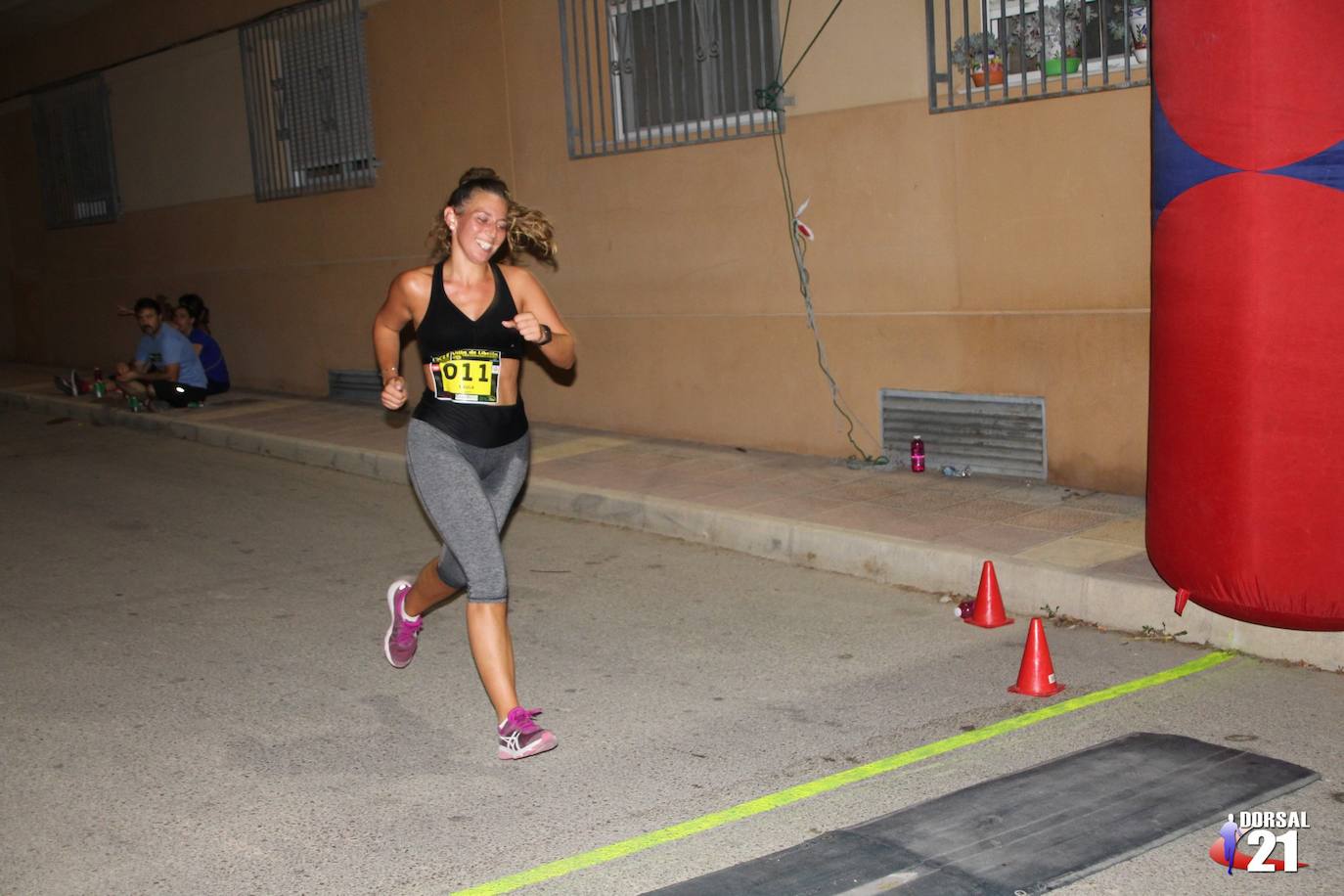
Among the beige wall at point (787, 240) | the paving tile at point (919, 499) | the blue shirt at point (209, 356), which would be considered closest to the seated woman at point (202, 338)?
the blue shirt at point (209, 356)

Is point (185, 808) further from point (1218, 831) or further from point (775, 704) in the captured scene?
point (1218, 831)

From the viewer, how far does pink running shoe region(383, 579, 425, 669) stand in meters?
5.73

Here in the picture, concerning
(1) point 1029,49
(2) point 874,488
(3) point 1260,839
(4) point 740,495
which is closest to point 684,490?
(4) point 740,495

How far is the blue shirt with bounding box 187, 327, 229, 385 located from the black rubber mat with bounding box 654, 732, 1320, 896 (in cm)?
1189

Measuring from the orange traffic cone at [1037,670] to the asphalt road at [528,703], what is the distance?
0.08 m

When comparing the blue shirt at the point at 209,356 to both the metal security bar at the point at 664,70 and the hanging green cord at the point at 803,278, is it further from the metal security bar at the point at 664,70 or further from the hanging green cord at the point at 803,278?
the hanging green cord at the point at 803,278

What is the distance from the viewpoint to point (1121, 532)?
22.7ft

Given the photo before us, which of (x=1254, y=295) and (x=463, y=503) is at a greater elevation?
(x=1254, y=295)

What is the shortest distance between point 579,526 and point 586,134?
3.86 m

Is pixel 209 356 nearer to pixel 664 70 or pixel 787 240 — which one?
pixel 664 70

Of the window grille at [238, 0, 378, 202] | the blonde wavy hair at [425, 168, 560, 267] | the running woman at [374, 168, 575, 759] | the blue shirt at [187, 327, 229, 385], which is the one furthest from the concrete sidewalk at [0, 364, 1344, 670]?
the window grille at [238, 0, 378, 202]

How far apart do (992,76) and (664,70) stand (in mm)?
3093

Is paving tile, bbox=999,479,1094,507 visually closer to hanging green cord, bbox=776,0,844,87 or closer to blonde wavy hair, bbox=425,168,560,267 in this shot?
hanging green cord, bbox=776,0,844,87

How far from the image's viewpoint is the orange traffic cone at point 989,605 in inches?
243
